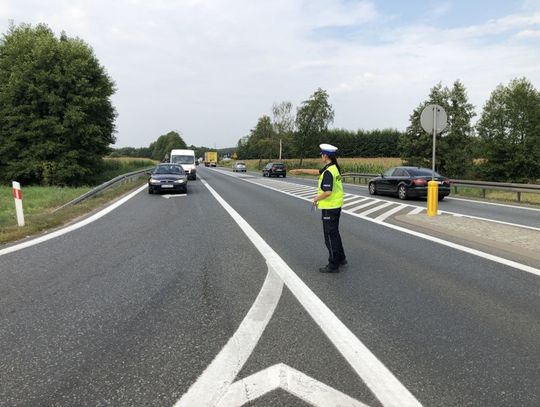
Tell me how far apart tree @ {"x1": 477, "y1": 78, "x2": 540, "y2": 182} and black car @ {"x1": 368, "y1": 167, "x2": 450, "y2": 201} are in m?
31.2

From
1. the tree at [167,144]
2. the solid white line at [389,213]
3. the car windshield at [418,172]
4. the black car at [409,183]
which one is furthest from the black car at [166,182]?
the tree at [167,144]

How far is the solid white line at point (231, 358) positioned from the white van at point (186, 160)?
2859 centimetres

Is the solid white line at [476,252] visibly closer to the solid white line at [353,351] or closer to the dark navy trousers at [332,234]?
the dark navy trousers at [332,234]

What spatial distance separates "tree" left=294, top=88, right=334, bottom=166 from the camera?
231 feet

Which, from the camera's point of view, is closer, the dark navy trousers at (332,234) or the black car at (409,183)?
the dark navy trousers at (332,234)

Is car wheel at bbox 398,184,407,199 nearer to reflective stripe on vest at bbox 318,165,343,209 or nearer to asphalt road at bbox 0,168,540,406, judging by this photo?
asphalt road at bbox 0,168,540,406

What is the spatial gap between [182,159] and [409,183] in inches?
820

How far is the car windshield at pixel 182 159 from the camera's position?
3417 cm

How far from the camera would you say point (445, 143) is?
163 ft

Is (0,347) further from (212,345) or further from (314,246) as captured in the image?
(314,246)

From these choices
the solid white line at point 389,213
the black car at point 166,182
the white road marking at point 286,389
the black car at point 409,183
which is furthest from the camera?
the black car at point 166,182

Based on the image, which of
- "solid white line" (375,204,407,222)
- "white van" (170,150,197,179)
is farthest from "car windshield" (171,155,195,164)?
"solid white line" (375,204,407,222)

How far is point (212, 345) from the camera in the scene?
144 inches

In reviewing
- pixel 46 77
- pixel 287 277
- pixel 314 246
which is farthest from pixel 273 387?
pixel 46 77
